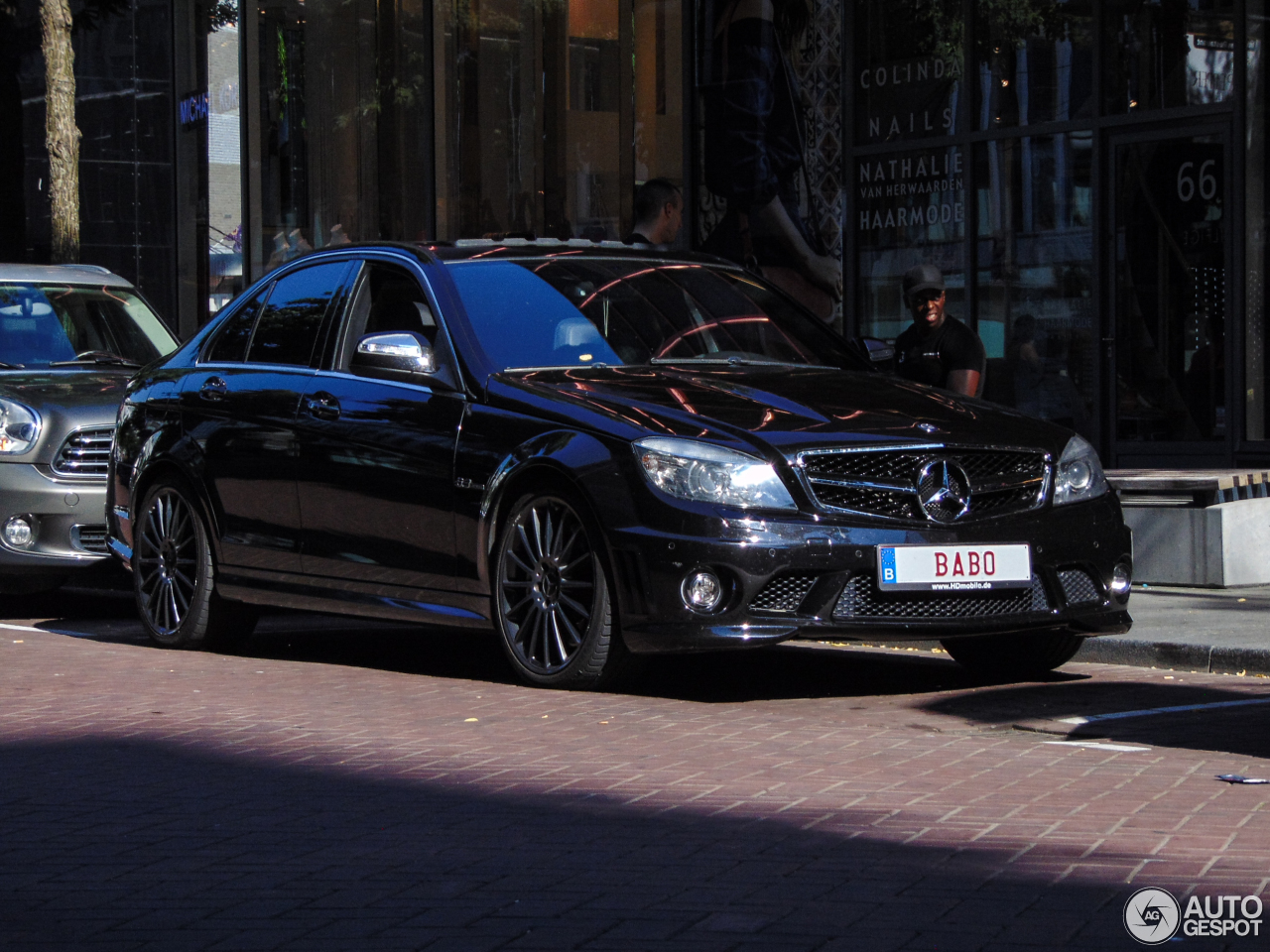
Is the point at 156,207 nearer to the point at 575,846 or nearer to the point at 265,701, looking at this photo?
the point at 265,701

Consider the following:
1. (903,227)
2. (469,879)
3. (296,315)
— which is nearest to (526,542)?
(296,315)

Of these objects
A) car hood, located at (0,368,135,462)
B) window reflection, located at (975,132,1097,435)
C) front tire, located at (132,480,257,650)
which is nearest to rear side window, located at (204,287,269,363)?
front tire, located at (132,480,257,650)

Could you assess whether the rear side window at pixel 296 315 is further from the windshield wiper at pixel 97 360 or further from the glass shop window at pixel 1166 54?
the glass shop window at pixel 1166 54

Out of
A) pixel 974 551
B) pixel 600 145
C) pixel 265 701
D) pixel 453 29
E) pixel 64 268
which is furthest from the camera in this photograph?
pixel 453 29

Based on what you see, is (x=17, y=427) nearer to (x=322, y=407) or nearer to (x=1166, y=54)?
(x=322, y=407)

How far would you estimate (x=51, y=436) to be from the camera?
1111 cm

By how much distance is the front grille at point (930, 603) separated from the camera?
7051 millimetres

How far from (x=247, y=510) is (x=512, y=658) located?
188cm

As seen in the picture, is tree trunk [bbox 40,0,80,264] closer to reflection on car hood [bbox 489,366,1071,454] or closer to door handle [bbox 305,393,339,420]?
door handle [bbox 305,393,339,420]

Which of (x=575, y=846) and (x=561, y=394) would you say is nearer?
(x=575, y=846)

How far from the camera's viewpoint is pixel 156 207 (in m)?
26.7

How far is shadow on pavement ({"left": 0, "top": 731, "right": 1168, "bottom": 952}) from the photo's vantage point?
4.07 metres

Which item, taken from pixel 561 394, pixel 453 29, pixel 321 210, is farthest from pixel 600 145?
pixel 561 394

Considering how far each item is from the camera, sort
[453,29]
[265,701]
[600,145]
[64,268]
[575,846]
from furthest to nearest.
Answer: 1. [453,29]
2. [600,145]
3. [64,268]
4. [265,701]
5. [575,846]
